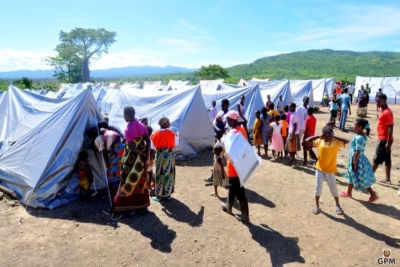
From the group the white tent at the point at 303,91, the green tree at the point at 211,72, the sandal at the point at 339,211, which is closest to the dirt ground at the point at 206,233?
the sandal at the point at 339,211

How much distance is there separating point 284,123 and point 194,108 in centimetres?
268

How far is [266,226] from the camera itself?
14.1 feet

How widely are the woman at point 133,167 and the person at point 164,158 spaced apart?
0.52 m

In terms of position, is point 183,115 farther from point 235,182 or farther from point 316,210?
point 316,210

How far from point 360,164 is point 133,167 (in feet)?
12.8

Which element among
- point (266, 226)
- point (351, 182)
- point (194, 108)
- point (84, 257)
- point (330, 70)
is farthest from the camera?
point (330, 70)

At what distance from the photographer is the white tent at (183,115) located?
8.28 meters

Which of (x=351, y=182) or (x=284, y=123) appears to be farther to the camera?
(x=284, y=123)

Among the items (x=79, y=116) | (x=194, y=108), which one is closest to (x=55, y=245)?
(x=79, y=116)

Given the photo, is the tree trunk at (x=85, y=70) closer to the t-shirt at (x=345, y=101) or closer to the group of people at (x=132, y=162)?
the t-shirt at (x=345, y=101)

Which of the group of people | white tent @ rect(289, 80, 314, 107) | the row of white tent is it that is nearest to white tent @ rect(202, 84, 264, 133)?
the group of people

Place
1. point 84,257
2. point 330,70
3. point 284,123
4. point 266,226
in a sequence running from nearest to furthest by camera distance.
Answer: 1. point 84,257
2. point 266,226
3. point 284,123
4. point 330,70

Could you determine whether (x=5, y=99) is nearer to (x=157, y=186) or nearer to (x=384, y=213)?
(x=157, y=186)

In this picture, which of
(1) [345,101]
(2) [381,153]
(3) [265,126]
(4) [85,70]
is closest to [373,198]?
(2) [381,153]
